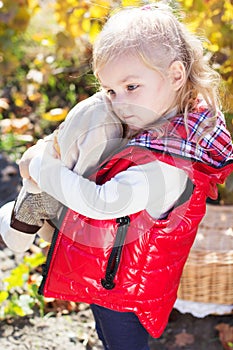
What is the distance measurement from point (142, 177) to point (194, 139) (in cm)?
19

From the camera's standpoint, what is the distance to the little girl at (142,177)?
1719 millimetres

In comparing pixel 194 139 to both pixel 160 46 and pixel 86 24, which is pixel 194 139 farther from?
pixel 86 24

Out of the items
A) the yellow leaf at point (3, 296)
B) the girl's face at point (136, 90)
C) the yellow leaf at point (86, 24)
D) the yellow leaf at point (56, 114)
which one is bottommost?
the yellow leaf at point (3, 296)

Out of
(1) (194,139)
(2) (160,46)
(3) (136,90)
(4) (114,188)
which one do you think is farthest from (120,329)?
(2) (160,46)

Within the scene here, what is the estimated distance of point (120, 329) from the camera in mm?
2076

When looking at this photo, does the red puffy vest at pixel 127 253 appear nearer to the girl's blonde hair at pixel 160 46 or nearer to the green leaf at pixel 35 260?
the girl's blonde hair at pixel 160 46

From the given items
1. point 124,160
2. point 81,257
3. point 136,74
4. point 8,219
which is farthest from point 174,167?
point 8,219

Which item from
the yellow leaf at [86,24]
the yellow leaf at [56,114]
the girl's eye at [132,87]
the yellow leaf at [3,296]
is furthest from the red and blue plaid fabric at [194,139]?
the yellow leaf at [56,114]

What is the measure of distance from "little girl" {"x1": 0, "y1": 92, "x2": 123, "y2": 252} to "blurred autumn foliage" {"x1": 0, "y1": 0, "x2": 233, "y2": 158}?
1187 millimetres

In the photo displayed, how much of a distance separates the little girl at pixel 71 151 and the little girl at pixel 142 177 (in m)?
0.03

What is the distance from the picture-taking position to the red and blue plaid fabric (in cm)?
173

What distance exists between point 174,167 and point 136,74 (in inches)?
10.5

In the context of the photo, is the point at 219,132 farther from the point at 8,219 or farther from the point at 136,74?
the point at 8,219

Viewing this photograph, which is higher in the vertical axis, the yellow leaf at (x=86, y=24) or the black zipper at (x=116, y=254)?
the black zipper at (x=116, y=254)
